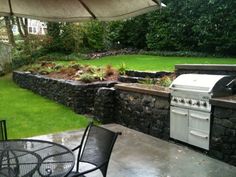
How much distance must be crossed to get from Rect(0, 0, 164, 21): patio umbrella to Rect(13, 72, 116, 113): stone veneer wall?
506cm

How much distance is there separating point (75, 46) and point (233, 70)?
15.5 m

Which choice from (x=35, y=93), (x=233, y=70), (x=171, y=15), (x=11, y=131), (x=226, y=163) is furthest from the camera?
(x=171, y=15)

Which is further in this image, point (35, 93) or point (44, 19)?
point (35, 93)

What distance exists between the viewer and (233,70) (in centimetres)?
582

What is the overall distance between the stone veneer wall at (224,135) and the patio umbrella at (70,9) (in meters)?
2.28

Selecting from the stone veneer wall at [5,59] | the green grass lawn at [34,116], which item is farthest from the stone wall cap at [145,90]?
the stone veneer wall at [5,59]

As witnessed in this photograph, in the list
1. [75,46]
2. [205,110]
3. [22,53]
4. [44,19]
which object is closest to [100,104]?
[205,110]

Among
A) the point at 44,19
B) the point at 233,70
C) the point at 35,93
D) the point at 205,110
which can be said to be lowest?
the point at 35,93

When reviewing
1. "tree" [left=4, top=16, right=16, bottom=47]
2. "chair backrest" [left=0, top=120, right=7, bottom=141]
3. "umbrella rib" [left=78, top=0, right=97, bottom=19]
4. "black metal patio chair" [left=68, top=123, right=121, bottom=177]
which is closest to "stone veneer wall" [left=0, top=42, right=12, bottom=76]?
"tree" [left=4, top=16, right=16, bottom=47]

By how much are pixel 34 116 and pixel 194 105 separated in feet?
14.7

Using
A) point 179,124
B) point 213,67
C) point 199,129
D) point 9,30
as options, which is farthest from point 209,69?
point 9,30

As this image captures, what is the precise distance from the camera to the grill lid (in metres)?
5.01

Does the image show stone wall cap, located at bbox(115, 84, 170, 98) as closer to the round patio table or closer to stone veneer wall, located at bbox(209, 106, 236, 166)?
stone veneer wall, located at bbox(209, 106, 236, 166)

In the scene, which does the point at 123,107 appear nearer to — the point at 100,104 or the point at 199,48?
the point at 100,104
